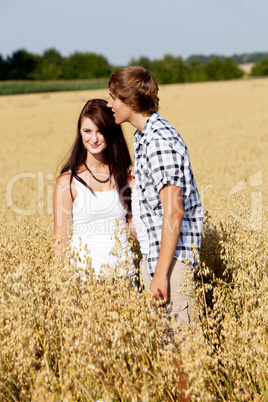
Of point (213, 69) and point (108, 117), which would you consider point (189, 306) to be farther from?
point (213, 69)

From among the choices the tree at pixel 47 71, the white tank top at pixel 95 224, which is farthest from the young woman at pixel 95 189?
the tree at pixel 47 71

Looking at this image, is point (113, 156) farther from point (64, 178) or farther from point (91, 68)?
point (91, 68)

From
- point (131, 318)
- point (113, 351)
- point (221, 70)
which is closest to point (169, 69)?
point (221, 70)

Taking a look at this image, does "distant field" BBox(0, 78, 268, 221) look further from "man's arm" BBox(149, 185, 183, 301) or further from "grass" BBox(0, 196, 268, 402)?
"grass" BBox(0, 196, 268, 402)

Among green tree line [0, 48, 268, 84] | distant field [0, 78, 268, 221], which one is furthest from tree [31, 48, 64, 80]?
distant field [0, 78, 268, 221]

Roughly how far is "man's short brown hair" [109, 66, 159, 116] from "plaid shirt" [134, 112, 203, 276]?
104mm

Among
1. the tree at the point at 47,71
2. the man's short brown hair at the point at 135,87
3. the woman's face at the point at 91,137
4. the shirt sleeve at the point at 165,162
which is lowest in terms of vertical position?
the shirt sleeve at the point at 165,162

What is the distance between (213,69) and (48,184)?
331 ft

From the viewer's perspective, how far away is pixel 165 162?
2.56 meters

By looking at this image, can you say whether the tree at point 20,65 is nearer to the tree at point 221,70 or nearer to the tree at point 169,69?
the tree at point 169,69

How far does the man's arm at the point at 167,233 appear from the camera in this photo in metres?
2.57

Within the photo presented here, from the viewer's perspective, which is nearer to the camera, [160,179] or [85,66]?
[160,179]

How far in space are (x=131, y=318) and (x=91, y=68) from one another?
3772 inches

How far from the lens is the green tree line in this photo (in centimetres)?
8469
